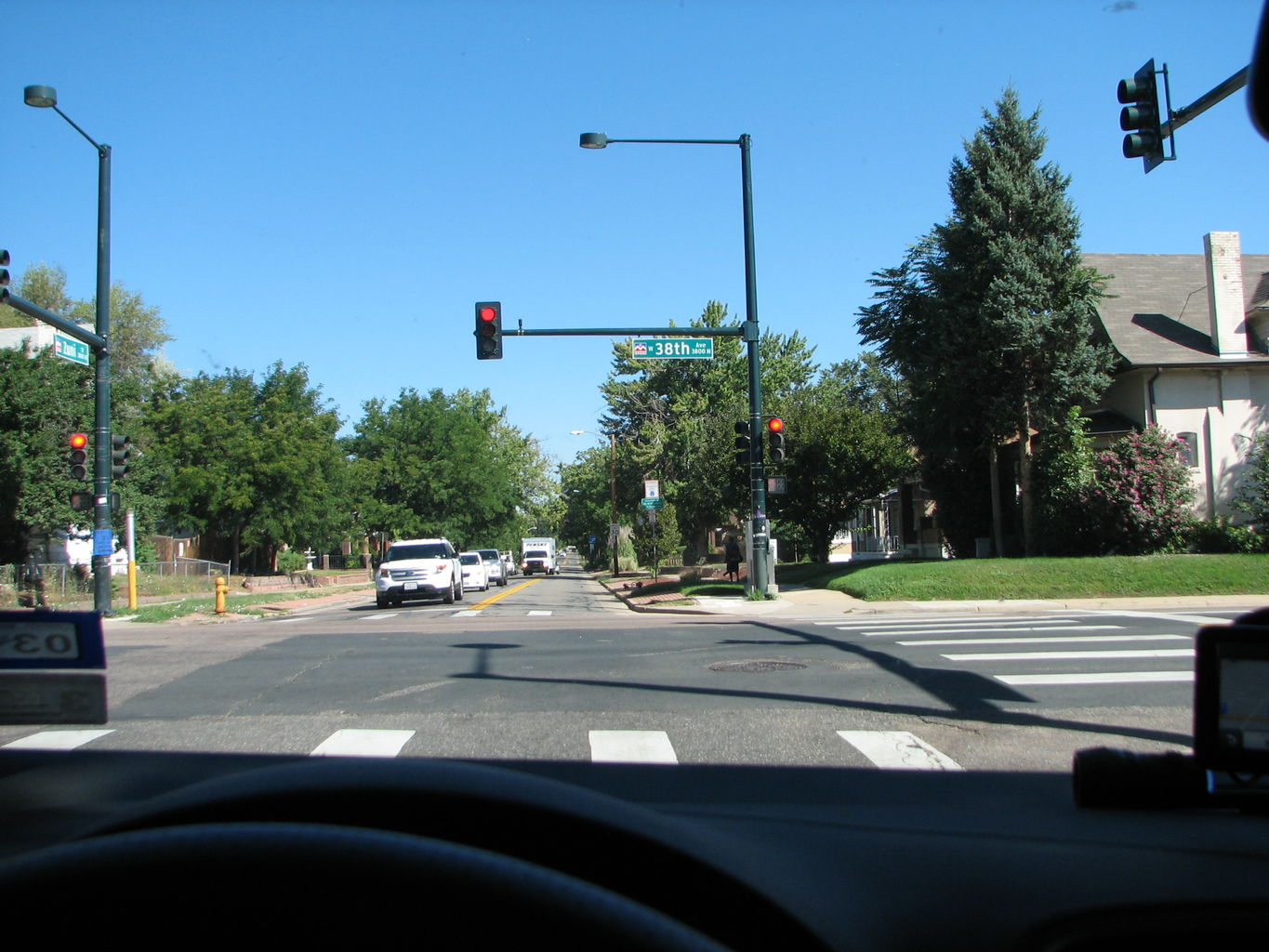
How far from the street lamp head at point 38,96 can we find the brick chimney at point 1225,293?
28524 millimetres

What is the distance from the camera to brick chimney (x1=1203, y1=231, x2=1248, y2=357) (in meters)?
29.6

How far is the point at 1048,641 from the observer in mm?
13820

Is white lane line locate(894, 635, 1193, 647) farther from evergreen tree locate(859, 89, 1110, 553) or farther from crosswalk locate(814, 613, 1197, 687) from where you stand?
evergreen tree locate(859, 89, 1110, 553)

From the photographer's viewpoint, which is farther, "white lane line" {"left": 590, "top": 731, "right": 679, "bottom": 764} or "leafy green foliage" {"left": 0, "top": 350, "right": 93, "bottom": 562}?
"leafy green foliage" {"left": 0, "top": 350, "right": 93, "bottom": 562}

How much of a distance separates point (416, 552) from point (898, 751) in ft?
77.1

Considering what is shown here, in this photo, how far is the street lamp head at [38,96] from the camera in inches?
642

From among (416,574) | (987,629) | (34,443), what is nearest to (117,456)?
(416,574)

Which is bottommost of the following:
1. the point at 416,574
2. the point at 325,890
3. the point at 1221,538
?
the point at 416,574

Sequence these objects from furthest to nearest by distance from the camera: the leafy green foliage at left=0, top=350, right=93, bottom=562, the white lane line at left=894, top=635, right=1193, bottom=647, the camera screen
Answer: the leafy green foliage at left=0, top=350, right=93, bottom=562 < the white lane line at left=894, top=635, right=1193, bottom=647 < the camera screen

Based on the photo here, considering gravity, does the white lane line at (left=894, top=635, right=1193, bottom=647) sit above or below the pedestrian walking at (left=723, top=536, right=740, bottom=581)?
below

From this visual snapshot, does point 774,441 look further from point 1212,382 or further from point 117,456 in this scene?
point 1212,382

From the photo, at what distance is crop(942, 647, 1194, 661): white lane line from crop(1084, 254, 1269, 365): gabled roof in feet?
63.9

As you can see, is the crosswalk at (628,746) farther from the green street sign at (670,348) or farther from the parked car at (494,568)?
the parked car at (494,568)

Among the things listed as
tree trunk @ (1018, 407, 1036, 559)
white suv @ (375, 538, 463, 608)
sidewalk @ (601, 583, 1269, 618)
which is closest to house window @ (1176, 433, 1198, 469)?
tree trunk @ (1018, 407, 1036, 559)
